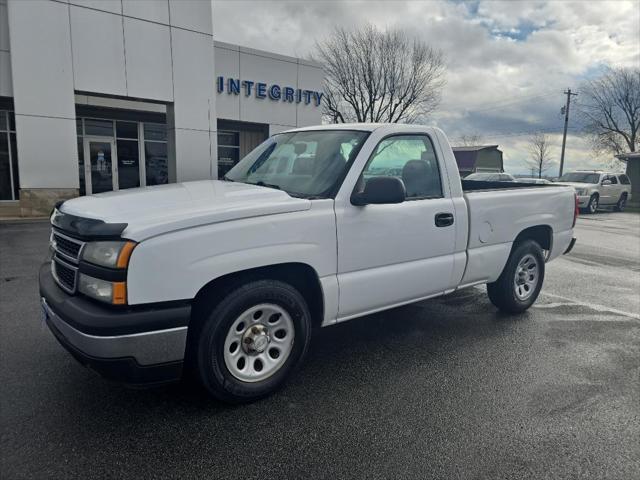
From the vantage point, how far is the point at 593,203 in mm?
21266

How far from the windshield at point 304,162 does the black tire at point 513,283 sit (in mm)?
2354

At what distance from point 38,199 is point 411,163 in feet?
45.2

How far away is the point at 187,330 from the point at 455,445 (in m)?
1.74

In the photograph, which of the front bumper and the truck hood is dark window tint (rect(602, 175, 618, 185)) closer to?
the truck hood

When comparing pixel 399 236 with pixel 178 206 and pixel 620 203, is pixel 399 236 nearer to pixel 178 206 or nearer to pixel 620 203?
pixel 178 206

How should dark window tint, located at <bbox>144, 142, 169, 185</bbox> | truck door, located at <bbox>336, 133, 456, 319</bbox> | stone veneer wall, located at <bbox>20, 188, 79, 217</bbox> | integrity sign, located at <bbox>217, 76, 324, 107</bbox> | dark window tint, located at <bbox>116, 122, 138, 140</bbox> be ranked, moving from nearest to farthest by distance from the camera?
truck door, located at <bbox>336, 133, 456, 319</bbox> → stone veneer wall, located at <bbox>20, 188, 79, 217</bbox> → dark window tint, located at <bbox>116, 122, 138, 140</bbox> → integrity sign, located at <bbox>217, 76, 324, 107</bbox> → dark window tint, located at <bbox>144, 142, 169, 185</bbox>

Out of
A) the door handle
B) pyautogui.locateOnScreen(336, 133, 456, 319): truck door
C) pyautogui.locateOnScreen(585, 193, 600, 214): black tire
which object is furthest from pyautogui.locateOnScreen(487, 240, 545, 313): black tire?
pyautogui.locateOnScreen(585, 193, 600, 214): black tire

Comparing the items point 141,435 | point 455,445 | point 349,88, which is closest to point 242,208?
point 141,435

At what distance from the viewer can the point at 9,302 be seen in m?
5.36

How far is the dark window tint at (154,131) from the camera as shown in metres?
19.7

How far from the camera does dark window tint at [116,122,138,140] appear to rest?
62.1ft

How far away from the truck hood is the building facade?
12620 mm

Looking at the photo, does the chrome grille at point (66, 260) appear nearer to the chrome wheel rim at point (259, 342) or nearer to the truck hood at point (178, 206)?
the truck hood at point (178, 206)

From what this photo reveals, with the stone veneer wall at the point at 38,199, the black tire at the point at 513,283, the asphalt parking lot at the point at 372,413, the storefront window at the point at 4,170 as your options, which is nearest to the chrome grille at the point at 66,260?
the asphalt parking lot at the point at 372,413
